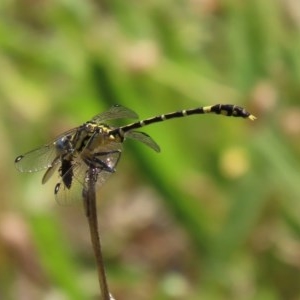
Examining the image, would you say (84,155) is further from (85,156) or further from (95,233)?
(95,233)

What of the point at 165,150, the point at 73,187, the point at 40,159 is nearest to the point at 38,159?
the point at 40,159

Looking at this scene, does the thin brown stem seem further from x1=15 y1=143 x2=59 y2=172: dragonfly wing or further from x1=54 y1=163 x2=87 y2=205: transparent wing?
x1=15 y1=143 x2=59 y2=172: dragonfly wing

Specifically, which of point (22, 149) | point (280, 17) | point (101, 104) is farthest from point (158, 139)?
point (280, 17)

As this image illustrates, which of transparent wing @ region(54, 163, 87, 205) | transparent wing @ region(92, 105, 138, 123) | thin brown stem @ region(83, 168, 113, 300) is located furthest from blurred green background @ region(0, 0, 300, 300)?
thin brown stem @ region(83, 168, 113, 300)

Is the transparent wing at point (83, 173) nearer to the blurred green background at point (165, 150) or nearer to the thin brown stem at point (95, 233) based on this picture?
the thin brown stem at point (95, 233)

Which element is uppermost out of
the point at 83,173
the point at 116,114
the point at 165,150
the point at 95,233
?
the point at 165,150

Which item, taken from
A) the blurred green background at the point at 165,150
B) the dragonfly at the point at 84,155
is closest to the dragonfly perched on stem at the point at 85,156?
the dragonfly at the point at 84,155

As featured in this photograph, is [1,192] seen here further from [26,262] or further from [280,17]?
[280,17]

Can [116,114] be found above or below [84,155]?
above
